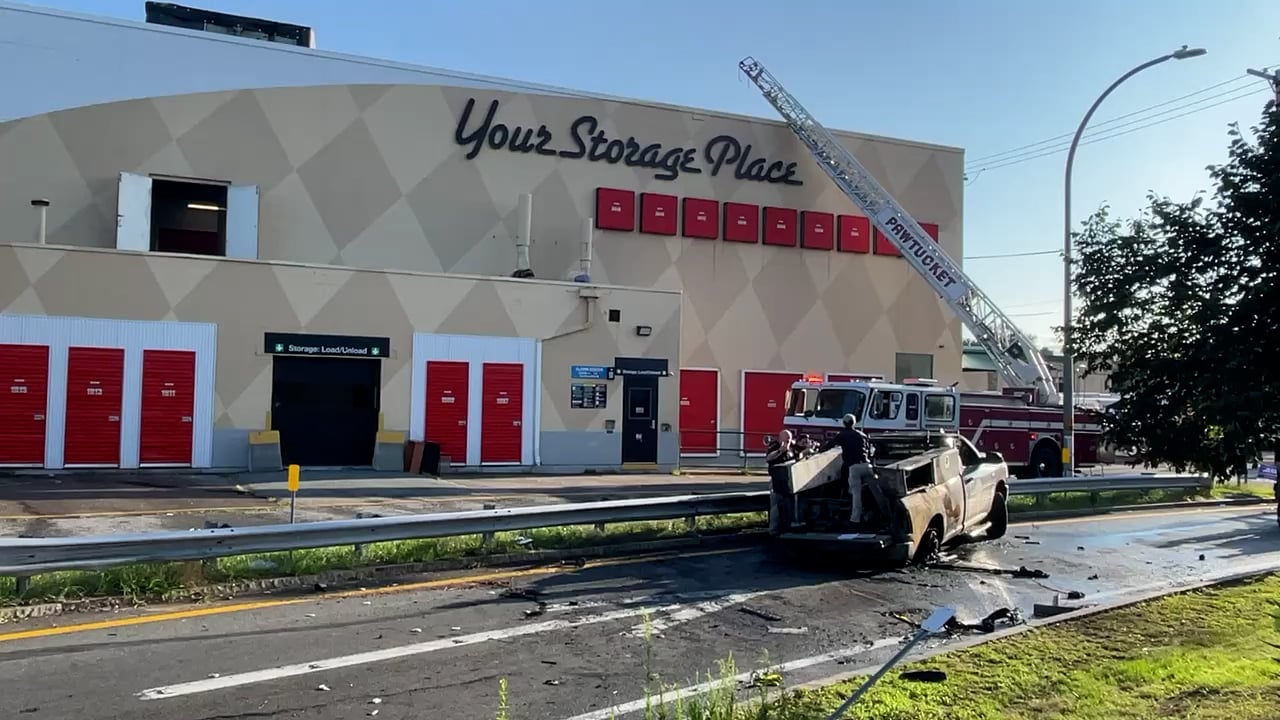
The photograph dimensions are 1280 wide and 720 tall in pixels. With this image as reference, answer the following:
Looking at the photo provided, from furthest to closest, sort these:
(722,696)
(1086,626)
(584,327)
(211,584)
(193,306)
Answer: (584,327) → (193,306) → (211,584) → (1086,626) → (722,696)

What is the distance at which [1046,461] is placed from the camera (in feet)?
81.1

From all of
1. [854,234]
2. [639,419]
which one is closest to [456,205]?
[639,419]

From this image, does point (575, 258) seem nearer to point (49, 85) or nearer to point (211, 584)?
point (49, 85)

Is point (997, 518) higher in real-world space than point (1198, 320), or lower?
lower

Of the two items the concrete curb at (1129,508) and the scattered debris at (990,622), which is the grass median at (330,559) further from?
the concrete curb at (1129,508)

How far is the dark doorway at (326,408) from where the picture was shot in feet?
71.7

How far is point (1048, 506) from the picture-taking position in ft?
60.8

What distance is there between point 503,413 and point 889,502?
13830 millimetres

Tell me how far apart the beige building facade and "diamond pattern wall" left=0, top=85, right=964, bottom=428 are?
55 millimetres

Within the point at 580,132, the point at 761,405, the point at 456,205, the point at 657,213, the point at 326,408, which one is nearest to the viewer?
the point at 326,408

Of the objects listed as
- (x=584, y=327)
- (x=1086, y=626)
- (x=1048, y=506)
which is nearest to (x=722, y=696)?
(x=1086, y=626)

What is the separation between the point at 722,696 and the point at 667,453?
68.0ft

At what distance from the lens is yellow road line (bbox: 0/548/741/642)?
7.65m

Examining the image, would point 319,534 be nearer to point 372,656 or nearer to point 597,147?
point 372,656
